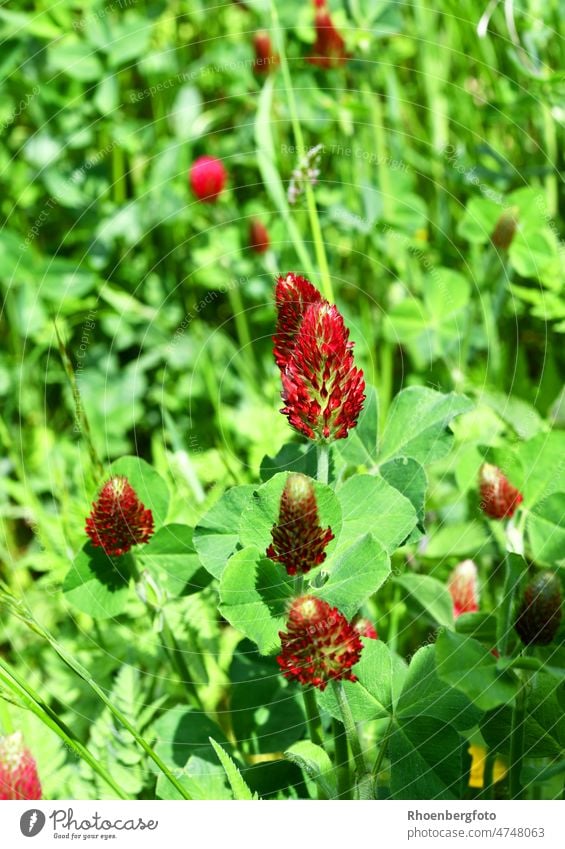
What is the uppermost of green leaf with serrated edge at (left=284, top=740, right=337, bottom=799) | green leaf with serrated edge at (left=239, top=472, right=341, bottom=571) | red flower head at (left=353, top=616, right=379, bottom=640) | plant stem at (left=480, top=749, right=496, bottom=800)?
green leaf with serrated edge at (left=239, top=472, right=341, bottom=571)

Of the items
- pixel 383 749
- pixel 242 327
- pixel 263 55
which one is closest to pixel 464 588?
pixel 383 749

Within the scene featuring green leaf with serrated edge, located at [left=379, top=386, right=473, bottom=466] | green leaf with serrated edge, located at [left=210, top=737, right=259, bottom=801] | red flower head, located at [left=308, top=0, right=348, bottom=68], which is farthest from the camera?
red flower head, located at [left=308, top=0, right=348, bottom=68]

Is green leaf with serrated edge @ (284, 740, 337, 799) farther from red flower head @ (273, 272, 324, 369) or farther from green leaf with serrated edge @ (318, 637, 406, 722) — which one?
red flower head @ (273, 272, 324, 369)

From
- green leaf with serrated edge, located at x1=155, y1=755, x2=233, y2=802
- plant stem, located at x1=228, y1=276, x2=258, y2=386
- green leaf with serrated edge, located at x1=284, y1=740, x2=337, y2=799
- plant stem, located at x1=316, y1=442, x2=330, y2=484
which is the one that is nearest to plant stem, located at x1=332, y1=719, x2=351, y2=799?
green leaf with serrated edge, located at x1=284, y1=740, x2=337, y2=799

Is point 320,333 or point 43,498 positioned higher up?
point 43,498

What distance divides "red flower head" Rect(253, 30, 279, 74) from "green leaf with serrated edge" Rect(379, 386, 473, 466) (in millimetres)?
994

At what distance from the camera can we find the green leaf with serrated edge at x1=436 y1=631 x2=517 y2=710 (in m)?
0.77

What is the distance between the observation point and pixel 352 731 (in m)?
0.82

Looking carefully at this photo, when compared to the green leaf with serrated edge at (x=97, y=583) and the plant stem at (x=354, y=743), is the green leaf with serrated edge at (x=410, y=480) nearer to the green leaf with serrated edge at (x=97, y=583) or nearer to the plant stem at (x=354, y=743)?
the plant stem at (x=354, y=743)

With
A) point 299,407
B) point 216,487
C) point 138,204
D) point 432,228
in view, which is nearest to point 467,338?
point 432,228

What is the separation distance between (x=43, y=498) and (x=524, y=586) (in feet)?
3.15

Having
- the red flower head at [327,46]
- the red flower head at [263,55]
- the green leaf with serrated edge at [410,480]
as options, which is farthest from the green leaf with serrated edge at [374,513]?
the red flower head at [263,55]

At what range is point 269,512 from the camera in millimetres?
792

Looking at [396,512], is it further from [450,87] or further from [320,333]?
[450,87]
